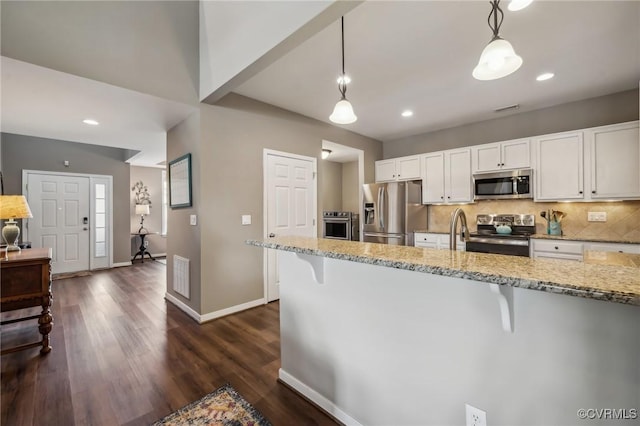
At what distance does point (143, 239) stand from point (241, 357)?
561 centimetres

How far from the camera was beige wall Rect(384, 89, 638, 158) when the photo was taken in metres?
3.32

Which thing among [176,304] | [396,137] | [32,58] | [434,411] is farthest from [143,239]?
[434,411]

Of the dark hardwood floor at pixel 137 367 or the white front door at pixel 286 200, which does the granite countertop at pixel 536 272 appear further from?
the white front door at pixel 286 200

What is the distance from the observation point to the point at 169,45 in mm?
2775

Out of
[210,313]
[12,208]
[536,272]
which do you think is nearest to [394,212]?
[210,313]

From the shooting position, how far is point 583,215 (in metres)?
3.51

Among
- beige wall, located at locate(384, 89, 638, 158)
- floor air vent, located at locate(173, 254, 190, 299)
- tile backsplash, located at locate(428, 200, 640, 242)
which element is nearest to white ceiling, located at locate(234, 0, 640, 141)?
beige wall, located at locate(384, 89, 638, 158)

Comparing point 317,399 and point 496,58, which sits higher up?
point 496,58

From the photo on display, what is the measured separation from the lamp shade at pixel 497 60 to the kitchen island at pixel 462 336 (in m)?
1.02

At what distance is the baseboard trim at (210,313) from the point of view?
9.89ft

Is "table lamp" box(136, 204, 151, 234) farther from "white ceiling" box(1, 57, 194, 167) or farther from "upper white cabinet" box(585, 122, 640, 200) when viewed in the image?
"upper white cabinet" box(585, 122, 640, 200)

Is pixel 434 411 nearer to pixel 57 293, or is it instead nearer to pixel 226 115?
pixel 226 115

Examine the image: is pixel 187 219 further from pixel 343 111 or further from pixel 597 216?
pixel 597 216

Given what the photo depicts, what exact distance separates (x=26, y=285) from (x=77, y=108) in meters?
1.96
